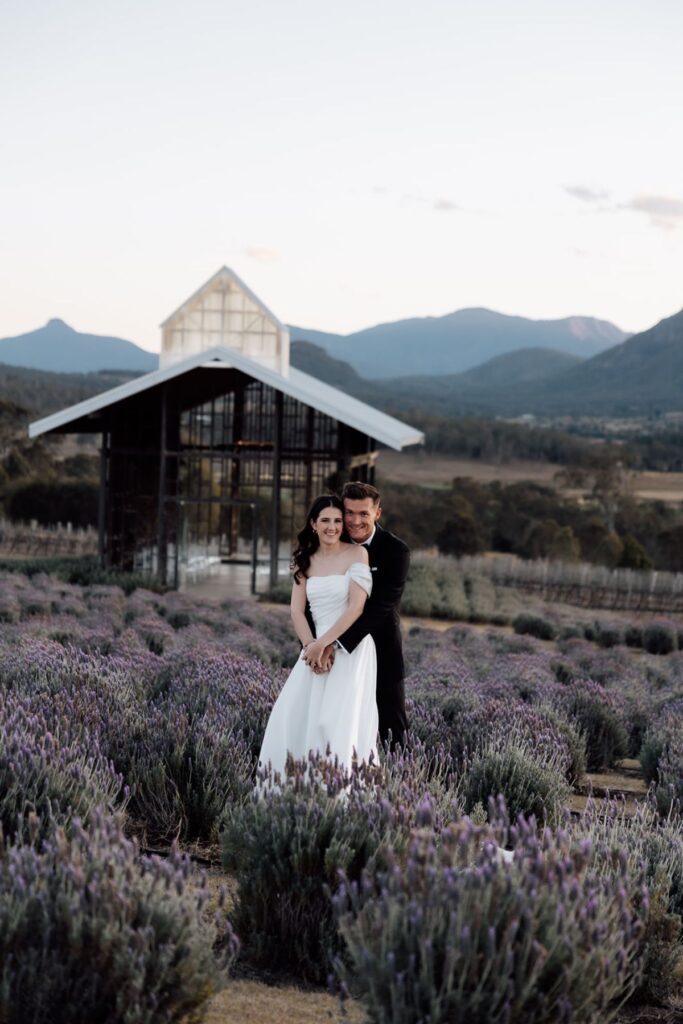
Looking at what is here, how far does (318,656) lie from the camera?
16.2 feet

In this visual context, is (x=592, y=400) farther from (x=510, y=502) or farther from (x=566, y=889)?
(x=566, y=889)

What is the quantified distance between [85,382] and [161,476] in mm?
84948

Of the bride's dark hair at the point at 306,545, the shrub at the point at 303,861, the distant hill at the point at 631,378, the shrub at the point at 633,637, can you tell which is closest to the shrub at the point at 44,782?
the shrub at the point at 303,861

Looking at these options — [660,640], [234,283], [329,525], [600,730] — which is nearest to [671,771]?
[600,730]

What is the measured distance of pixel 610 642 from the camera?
20.1 meters

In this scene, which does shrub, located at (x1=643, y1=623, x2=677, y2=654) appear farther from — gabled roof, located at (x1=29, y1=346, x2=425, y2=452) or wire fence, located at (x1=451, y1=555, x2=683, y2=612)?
wire fence, located at (x1=451, y1=555, x2=683, y2=612)

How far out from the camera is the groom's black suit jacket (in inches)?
205

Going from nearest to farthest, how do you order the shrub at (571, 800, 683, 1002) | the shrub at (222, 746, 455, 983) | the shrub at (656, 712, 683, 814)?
1. the shrub at (222, 746, 455, 983)
2. the shrub at (571, 800, 683, 1002)
3. the shrub at (656, 712, 683, 814)

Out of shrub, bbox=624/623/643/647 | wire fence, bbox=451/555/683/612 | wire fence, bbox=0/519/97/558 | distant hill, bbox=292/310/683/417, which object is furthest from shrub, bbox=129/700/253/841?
distant hill, bbox=292/310/683/417

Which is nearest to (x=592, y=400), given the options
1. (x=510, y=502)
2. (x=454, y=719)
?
(x=510, y=502)

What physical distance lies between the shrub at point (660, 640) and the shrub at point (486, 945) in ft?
58.9

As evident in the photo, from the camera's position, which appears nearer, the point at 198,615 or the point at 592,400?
the point at 198,615

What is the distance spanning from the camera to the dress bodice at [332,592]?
16.8 feet

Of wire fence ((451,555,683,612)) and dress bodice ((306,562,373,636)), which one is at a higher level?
dress bodice ((306,562,373,636))
